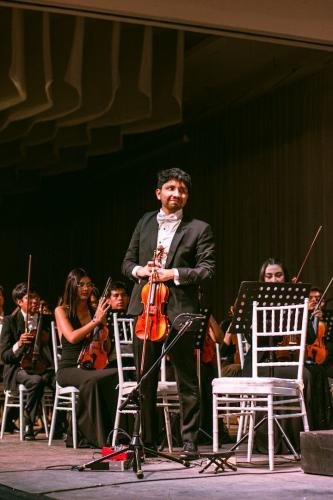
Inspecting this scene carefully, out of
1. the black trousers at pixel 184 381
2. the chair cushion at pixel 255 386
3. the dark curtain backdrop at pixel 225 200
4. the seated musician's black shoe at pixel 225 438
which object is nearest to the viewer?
the chair cushion at pixel 255 386

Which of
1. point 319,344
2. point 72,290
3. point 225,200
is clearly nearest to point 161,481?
point 72,290

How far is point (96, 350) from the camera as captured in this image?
594 cm

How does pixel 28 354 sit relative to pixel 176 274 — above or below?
below

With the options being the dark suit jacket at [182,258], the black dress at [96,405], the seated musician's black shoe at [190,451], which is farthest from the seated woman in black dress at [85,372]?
the seated musician's black shoe at [190,451]

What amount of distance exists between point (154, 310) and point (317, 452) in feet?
3.37

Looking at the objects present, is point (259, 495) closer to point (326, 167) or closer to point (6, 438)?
point (6, 438)

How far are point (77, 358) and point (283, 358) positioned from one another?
142 centimetres

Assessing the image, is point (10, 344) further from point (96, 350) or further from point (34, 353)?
point (96, 350)

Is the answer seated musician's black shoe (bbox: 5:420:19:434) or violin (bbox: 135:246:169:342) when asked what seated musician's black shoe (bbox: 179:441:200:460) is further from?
seated musician's black shoe (bbox: 5:420:19:434)

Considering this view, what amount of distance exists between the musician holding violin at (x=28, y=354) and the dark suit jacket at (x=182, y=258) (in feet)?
6.53

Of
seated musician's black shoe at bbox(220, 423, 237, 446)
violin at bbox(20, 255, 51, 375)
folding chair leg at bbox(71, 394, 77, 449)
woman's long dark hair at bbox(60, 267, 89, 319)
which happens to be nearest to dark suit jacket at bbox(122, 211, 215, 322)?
woman's long dark hair at bbox(60, 267, 89, 319)

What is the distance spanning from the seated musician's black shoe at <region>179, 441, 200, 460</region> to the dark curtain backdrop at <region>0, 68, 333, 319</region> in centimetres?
535

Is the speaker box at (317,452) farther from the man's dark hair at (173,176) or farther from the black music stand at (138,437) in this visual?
the man's dark hair at (173,176)

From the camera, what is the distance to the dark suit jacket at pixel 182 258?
14.9 ft
